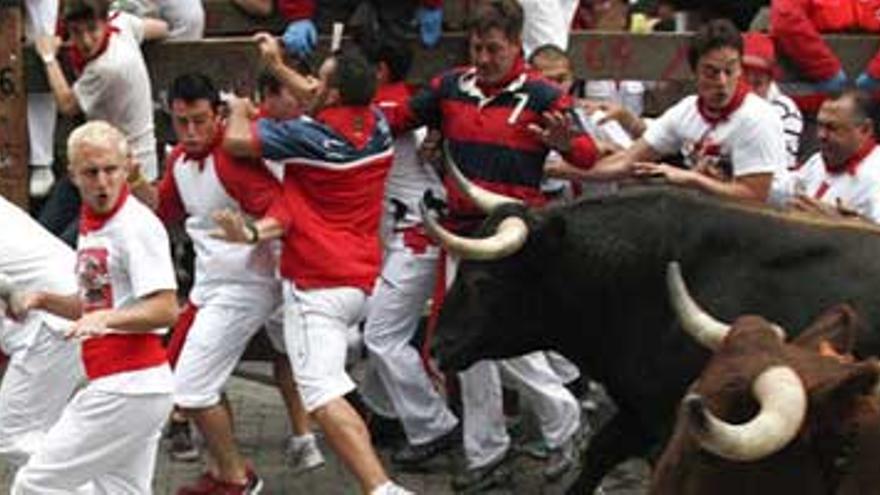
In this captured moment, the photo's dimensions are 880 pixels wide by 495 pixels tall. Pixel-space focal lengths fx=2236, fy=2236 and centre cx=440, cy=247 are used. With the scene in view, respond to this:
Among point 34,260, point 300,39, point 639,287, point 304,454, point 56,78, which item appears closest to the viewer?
point 639,287

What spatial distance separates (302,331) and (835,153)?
2.42 meters

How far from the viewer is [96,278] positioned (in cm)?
855

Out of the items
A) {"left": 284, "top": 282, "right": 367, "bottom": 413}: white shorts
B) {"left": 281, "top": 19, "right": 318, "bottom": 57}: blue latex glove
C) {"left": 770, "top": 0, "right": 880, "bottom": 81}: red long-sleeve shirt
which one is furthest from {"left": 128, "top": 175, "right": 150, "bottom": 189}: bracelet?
{"left": 770, "top": 0, "right": 880, "bottom": 81}: red long-sleeve shirt

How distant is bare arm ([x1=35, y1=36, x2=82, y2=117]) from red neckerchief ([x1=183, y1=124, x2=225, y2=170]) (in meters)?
0.93

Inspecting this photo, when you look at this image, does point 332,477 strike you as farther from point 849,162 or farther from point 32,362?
point 849,162

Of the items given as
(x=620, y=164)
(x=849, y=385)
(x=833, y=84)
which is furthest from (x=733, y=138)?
(x=849, y=385)

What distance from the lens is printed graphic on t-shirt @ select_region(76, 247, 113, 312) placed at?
8523mm

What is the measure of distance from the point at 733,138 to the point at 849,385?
4.62 meters

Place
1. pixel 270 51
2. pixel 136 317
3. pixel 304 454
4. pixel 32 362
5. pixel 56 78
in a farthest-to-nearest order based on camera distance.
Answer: pixel 56 78 < pixel 304 454 < pixel 270 51 < pixel 32 362 < pixel 136 317

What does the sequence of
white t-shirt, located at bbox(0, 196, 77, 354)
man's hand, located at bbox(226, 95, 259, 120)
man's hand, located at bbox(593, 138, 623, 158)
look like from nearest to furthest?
white t-shirt, located at bbox(0, 196, 77, 354) < man's hand, located at bbox(226, 95, 259, 120) < man's hand, located at bbox(593, 138, 623, 158)

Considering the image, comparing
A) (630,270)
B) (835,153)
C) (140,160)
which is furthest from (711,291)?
(140,160)

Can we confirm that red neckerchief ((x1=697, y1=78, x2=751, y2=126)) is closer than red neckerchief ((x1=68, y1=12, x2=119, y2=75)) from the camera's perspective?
Yes

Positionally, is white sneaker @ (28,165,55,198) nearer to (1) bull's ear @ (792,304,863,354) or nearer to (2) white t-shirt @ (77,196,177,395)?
(2) white t-shirt @ (77,196,177,395)

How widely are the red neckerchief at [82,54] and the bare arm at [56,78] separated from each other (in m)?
0.08
